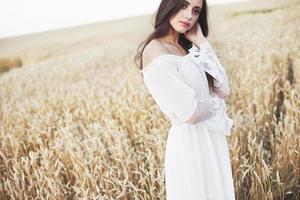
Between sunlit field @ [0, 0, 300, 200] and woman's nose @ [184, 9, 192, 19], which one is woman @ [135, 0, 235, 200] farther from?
sunlit field @ [0, 0, 300, 200]

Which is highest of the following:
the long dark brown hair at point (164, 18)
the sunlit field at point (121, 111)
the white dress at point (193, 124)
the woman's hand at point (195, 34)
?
the long dark brown hair at point (164, 18)

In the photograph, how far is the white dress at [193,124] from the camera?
53.1 inches

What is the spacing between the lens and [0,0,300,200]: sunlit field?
2.08m

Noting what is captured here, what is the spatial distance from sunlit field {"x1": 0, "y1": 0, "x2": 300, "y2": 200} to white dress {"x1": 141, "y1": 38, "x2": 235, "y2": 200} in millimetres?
367

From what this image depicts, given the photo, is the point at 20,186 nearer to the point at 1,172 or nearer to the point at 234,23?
the point at 1,172

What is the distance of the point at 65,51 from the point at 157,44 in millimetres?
2295

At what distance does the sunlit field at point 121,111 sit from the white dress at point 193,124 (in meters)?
0.37

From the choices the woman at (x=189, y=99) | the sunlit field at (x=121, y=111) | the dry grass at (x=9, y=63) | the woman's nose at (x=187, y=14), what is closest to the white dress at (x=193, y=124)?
the woman at (x=189, y=99)

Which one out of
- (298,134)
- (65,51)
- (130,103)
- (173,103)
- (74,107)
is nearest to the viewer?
(173,103)

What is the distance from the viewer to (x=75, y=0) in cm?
302

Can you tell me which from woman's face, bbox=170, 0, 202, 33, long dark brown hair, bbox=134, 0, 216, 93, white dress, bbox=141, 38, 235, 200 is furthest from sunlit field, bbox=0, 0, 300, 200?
woman's face, bbox=170, 0, 202, 33

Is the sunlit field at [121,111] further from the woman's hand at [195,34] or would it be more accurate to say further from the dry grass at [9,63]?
the woman's hand at [195,34]

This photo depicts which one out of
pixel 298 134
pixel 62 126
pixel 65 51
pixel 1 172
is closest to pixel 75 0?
pixel 65 51

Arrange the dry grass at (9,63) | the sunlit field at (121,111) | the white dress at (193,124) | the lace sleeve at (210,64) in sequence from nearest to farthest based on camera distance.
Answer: the white dress at (193,124) < the lace sleeve at (210,64) < the sunlit field at (121,111) < the dry grass at (9,63)
